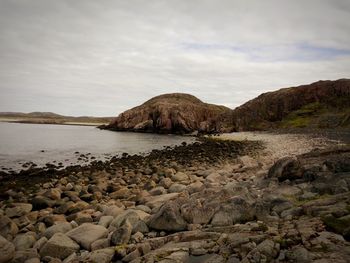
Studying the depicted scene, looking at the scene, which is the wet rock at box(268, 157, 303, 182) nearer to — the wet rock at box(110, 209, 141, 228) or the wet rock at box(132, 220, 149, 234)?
the wet rock at box(110, 209, 141, 228)

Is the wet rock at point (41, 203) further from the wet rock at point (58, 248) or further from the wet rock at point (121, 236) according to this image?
the wet rock at point (121, 236)

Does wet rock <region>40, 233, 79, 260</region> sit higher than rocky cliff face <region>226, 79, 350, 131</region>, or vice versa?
rocky cliff face <region>226, 79, 350, 131</region>

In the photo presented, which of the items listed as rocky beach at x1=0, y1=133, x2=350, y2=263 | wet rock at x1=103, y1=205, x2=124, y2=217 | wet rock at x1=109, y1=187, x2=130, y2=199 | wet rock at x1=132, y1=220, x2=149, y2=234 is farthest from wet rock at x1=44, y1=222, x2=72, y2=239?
wet rock at x1=109, y1=187, x2=130, y2=199

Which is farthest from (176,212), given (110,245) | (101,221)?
(101,221)

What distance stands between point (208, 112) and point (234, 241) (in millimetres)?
99790

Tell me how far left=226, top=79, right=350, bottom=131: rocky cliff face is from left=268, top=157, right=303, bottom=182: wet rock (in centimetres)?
6575

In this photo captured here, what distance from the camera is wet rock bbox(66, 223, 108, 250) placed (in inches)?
355

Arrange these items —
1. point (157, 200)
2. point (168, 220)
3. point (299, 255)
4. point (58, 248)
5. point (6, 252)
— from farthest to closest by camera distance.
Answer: point (157, 200), point (168, 220), point (58, 248), point (6, 252), point (299, 255)

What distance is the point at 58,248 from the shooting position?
859cm

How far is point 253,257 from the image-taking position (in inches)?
245

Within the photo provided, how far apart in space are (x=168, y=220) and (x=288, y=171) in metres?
6.69

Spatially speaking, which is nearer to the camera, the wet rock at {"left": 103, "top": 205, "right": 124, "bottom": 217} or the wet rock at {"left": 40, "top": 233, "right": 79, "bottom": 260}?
the wet rock at {"left": 40, "top": 233, "right": 79, "bottom": 260}

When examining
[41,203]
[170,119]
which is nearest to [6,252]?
[41,203]

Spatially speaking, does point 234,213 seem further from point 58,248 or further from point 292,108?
point 292,108
